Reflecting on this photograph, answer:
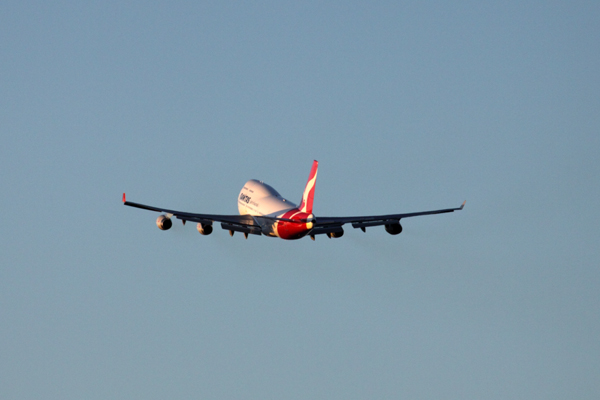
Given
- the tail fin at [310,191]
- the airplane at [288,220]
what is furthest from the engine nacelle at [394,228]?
the tail fin at [310,191]

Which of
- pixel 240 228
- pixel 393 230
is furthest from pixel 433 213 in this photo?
pixel 240 228

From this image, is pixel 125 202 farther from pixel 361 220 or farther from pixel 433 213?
pixel 433 213

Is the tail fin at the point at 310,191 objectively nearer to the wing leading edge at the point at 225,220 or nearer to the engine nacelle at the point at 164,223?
the wing leading edge at the point at 225,220

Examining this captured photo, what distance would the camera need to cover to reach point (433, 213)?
113500 millimetres

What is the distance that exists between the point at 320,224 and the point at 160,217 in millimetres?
16672

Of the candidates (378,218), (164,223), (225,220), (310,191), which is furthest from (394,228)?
(164,223)

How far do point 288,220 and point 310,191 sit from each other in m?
3.66

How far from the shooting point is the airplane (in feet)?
348

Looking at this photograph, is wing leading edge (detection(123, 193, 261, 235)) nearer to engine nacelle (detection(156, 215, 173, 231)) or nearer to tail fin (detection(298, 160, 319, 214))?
engine nacelle (detection(156, 215, 173, 231))

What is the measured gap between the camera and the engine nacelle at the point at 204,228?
113 metres

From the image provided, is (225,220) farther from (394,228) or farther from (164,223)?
(394,228)

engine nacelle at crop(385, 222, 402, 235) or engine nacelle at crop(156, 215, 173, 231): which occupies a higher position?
engine nacelle at crop(156, 215, 173, 231)

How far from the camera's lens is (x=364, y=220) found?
112 metres

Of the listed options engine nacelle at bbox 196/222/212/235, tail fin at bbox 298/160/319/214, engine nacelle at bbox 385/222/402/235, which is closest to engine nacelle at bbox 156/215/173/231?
engine nacelle at bbox 196/222/212/235
